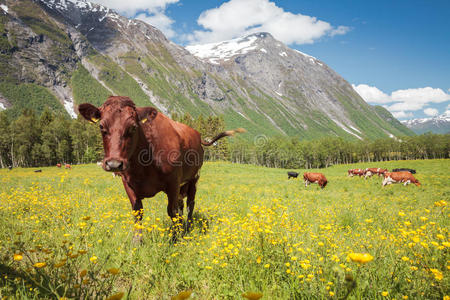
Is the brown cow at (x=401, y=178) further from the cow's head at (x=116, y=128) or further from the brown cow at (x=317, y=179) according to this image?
the cow's head at (x=116, y=128)

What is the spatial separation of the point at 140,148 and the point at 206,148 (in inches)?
2688

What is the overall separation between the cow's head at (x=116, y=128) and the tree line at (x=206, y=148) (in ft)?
89.7

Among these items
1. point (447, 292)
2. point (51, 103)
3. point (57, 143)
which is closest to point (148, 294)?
point (447, 292)

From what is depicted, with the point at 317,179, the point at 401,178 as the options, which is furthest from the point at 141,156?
the point at 401,178

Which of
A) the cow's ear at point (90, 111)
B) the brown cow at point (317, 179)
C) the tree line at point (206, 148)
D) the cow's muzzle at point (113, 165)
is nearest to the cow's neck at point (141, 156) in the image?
the cow's ear at point (90, 111)

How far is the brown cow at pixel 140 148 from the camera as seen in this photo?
3.50 metres

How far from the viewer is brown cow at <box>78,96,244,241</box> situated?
350cm

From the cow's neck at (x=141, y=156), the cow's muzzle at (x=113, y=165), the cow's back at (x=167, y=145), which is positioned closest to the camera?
the cow's muzzle at (x=113, y=165)

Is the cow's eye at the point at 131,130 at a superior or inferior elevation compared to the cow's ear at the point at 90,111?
inferior

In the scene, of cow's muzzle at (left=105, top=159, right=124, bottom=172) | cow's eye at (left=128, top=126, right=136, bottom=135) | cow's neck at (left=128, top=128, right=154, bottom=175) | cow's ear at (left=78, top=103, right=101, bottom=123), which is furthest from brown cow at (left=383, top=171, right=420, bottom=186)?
cow's ear at (left=78, top=103, right=101, bottom=123)

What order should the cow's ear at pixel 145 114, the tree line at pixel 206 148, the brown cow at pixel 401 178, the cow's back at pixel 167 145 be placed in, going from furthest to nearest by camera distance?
1. the tree line at pixel 206 148
2. the brown cow at pixel 401 178
3. the cow's back at pixel 167 145
4. the cow's ear at pixel 145 114

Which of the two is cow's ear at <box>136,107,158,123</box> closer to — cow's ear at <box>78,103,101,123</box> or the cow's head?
the cow's head

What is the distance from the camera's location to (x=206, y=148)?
72.4 metres

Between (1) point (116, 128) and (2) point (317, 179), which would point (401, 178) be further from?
(1) point (116, 128)
